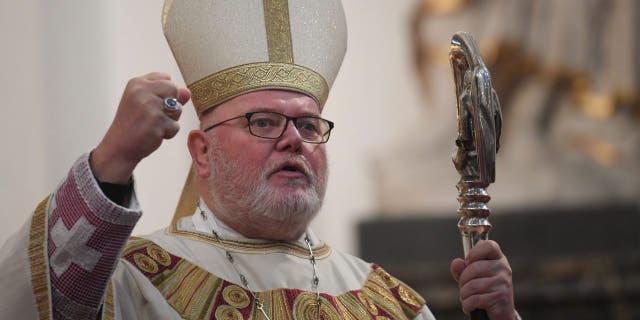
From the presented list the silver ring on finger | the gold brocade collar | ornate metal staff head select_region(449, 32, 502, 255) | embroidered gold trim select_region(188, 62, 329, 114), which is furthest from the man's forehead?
the silver ring on finger

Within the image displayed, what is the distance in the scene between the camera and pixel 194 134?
120 inches

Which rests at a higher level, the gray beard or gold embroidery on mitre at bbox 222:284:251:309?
the gray beard

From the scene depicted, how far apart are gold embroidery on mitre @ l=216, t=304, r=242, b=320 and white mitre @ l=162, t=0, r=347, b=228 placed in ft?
1.54

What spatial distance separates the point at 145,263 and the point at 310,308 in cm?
48

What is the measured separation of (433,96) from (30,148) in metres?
4.84

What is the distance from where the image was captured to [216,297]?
8.66ft

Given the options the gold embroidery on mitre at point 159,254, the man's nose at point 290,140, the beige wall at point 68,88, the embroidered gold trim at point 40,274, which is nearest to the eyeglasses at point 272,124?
the man's nose at point 290,140

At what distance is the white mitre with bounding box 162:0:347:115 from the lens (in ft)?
9.88

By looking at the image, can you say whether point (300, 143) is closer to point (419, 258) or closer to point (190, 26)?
point (190, 26)

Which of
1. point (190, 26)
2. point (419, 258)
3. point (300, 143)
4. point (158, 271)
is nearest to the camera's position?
point (158, 271)

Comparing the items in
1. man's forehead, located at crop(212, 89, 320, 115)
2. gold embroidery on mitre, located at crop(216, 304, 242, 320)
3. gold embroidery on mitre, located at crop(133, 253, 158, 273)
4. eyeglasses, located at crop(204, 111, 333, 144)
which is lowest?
gold embroidery on mitre, located at crop(216, 304, 242, 320)

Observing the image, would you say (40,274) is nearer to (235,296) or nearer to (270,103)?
(235,296)

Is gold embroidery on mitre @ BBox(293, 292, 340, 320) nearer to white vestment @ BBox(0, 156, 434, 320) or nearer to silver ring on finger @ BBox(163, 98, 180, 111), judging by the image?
white vestment @ BBox(0, 156, 434, 320)

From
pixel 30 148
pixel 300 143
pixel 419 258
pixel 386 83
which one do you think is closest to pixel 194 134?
pixel 300 143
